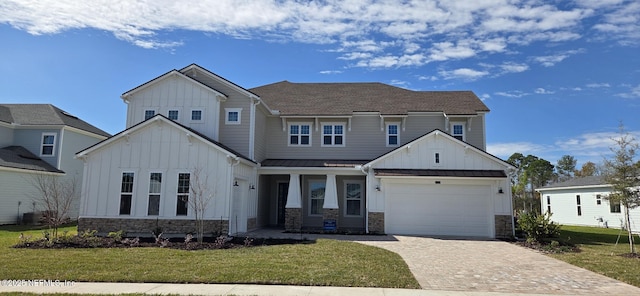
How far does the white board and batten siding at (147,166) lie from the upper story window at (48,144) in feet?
38.5

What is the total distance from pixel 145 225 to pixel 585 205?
28.8 meters

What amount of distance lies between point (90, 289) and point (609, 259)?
12943 millimetres

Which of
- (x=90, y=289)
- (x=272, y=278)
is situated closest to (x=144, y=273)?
(x=90, y=289)

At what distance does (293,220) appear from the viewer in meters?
17.6

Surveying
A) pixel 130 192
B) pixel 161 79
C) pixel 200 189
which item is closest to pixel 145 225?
pixel 130 192

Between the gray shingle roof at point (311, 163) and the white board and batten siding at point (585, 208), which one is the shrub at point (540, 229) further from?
the white board and batten siding at point (585, 208)

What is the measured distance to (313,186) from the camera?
66.1 feet

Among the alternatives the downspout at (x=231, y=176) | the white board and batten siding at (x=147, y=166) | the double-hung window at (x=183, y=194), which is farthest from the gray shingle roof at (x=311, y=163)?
the double-hung window at (x=183, y=194)

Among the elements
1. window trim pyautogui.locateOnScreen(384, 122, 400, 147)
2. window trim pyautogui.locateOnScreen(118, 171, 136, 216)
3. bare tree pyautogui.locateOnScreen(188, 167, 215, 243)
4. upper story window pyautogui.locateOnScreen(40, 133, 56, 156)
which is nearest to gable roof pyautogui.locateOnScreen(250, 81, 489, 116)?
window trim pyautogui.locateOnScreen(384, 122, 400, 147)

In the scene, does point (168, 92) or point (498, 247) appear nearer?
point (498, 247)

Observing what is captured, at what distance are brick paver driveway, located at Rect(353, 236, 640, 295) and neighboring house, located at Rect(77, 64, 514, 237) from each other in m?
3.73

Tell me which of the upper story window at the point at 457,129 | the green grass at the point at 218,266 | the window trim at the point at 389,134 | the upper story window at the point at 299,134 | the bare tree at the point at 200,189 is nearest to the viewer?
the green grass at the point at 218,266

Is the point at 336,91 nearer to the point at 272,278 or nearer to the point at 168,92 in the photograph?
the point at 168,92

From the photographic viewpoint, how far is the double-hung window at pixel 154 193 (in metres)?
15.2
